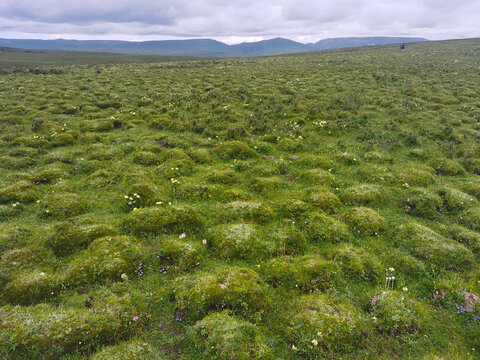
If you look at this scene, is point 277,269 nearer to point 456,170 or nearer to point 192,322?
point 192,322

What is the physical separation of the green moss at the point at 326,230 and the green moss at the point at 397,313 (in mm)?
2632

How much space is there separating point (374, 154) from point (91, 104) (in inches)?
1105

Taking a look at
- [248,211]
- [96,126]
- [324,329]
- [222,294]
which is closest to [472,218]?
[324,329]

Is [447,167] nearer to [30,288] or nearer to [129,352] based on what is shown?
[129,352]

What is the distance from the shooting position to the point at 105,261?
313 inches

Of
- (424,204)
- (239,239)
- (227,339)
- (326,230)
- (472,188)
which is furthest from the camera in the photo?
(472,188)

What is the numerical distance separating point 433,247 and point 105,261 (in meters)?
11.1

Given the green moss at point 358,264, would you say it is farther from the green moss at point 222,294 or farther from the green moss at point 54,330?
the green moss at point 54,330

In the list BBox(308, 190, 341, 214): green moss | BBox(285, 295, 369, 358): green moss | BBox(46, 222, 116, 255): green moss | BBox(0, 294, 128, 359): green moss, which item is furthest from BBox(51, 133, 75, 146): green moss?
BBox(285, 295, 369, 358): green moss

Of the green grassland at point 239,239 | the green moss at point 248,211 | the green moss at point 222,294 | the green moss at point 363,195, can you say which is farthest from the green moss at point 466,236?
the green moss at point 222,294

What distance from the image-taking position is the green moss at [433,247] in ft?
27.9

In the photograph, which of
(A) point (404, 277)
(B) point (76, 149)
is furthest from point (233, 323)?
(B) point (76, 149)

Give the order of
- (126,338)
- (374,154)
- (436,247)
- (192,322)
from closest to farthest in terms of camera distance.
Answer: (126,338), (192,322), (436,247), (374,154)

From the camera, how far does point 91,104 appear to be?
89.8ft
